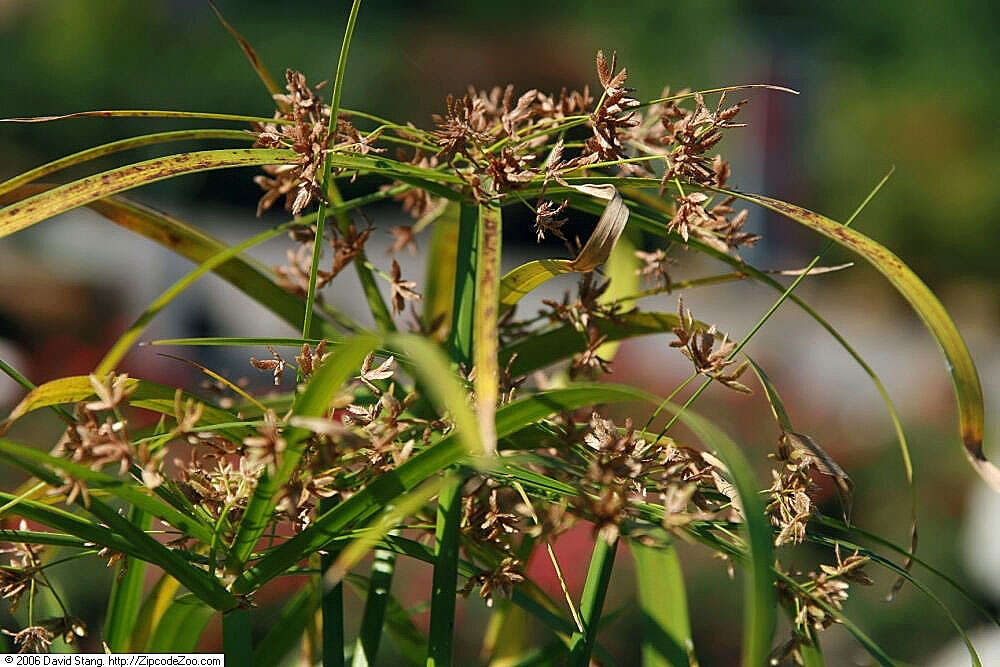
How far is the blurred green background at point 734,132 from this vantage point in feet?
9.28

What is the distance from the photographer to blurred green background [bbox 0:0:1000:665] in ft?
9.28

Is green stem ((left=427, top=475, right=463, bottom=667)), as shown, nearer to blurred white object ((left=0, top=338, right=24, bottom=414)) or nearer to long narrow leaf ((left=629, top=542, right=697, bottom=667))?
long narrow leaf ((left=629, top=542, right=697, bottom=667))

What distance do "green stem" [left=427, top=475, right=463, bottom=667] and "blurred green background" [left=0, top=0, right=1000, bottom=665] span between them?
1.79 meters

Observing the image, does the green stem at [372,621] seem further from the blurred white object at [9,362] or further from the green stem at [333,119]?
the blurred white object at [9,362]

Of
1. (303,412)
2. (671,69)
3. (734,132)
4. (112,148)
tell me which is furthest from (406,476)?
(671,69)

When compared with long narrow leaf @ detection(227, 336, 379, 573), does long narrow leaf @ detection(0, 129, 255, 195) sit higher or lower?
higher

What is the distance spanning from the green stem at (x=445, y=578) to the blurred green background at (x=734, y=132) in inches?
70.5

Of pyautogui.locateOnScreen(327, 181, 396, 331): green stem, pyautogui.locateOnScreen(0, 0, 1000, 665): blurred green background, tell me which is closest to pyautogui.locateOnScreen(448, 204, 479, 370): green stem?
pyautogui.locateOnScreen(327, 181, 396, 331): green stem

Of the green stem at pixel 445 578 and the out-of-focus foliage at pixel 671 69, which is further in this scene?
the out-of-focus foliage at pixel 671 69

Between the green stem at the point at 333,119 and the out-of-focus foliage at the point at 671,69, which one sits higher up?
the out-of-focus foliage at the point at 671,69

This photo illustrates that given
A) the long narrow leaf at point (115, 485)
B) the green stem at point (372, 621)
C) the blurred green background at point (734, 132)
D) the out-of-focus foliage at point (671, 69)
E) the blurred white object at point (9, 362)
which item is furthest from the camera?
the out-of-focus foliage at point (671, 69)

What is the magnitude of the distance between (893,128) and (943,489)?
11.9ft

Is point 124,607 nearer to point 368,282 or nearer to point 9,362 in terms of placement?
point 368,282

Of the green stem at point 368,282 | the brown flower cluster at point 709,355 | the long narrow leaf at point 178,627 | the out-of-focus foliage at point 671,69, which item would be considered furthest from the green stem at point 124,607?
the out-of-focus foliage at point 671,69
